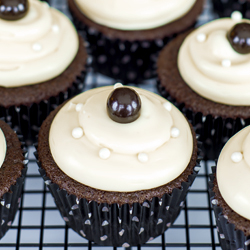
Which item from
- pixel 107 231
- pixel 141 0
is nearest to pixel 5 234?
pixel 107 231

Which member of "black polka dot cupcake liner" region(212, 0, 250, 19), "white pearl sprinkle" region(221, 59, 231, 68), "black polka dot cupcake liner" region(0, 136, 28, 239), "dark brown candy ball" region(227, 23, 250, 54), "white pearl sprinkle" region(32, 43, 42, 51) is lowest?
"black polka dot cupcake liner" region(0, 136, 28, 239)

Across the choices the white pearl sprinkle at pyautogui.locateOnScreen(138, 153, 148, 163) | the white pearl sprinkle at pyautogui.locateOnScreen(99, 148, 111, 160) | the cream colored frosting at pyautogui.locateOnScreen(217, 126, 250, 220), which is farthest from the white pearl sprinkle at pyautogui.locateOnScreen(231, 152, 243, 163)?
the white pearl sprinkle at pyautogui.locateOnScreen(99, 148, 111, 160)

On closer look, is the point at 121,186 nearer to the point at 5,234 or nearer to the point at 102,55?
the point at 5,234

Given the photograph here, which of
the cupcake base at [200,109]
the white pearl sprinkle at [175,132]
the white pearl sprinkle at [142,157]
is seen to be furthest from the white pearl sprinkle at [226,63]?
the white pearl sprinkle at [142,157]

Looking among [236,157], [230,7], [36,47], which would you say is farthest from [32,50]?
[230,7]

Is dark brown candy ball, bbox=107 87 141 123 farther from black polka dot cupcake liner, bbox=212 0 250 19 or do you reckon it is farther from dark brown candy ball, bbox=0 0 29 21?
black polka dot cupcake liner, bbox=212 0 250 19

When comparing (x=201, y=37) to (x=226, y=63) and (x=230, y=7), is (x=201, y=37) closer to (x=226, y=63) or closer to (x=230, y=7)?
(x=226, y=63)

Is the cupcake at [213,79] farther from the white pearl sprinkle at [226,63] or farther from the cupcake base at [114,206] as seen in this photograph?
the cupcake base at [114,206]

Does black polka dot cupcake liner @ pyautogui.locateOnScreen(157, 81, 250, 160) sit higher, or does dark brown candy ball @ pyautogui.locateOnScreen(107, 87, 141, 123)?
dark brown candy ball @ pyautogui.locateOnScreen(107, 87, 141, 123)
